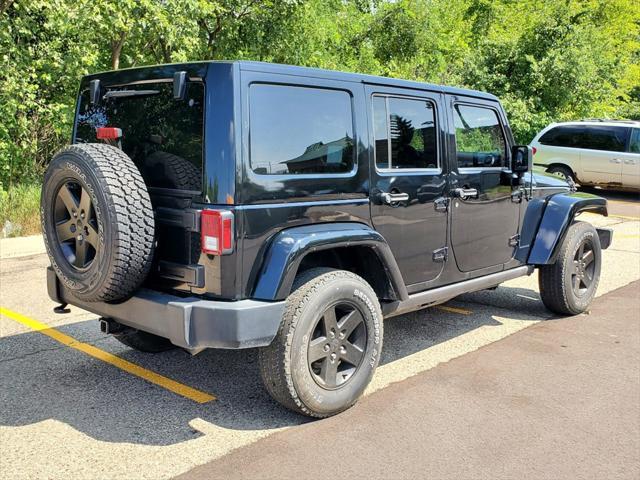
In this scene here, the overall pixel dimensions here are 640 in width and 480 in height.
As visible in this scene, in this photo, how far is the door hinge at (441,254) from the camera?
462 cm

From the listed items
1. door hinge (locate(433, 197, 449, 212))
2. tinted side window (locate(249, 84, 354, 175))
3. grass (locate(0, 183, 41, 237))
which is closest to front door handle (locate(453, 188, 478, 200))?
door hinge (locate(433, 197, 449, 212))

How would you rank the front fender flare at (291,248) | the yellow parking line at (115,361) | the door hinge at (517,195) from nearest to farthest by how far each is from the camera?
the front fender flare at (291,248) → the yellow parking line at (115,361) → the door hinge at (517,195)

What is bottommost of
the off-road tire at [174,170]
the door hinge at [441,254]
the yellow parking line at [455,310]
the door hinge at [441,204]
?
the yellow parking line at [455,310]

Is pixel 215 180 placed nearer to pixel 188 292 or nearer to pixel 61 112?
pixel 188 292

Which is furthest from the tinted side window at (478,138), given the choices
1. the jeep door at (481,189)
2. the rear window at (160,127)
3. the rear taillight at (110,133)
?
the rear taillight at (110,133)

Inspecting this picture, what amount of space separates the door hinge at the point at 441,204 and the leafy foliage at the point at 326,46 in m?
7.29

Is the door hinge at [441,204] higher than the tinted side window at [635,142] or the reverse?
the reverse

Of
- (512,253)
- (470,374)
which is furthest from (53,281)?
(512,253)

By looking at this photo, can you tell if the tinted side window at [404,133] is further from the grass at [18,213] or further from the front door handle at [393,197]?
the grass at [18,213]

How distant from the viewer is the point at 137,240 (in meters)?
3.35

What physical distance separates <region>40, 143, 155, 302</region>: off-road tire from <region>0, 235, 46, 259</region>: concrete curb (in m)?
5.90

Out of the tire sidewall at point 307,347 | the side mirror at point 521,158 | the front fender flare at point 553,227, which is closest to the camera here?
the tire sidewall at point 307,347

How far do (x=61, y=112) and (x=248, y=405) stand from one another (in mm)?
8549

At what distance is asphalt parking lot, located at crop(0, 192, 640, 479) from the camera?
3.33 m
